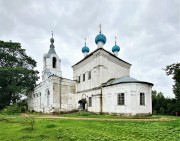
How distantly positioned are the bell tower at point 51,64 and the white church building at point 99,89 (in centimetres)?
385

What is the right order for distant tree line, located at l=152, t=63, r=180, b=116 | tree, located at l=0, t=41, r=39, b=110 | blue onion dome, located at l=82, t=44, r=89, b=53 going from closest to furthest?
distant tree line, located at l=152, t=63, r=180, b=116 → tree, located at l=0, t=41, r=39, b=110 → blue onion dome, located at l=82, t=44, r=89, b=53

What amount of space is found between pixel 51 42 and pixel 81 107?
57.2 ft

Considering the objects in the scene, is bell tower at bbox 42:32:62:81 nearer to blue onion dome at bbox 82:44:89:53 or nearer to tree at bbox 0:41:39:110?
tree at bbox 0:41:39:110

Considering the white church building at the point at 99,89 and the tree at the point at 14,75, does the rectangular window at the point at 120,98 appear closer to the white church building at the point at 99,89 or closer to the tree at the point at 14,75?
the white church building at the point at 99,89

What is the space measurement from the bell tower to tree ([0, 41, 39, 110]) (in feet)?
6.42

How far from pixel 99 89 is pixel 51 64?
16010 mm

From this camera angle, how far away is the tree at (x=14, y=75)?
2972cm

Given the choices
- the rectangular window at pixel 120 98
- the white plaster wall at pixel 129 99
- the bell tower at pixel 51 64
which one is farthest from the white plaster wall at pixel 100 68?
the bell tower at pixel 51 64

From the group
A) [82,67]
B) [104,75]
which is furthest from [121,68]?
[82,67]

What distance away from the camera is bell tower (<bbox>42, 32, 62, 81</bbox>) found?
115ft

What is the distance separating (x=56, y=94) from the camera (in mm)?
25562

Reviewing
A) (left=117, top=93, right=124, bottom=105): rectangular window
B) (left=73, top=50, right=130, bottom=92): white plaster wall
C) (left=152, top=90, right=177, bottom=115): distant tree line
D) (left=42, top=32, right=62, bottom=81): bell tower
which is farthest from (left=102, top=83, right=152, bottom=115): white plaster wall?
(left=42, top=32, right=62, bottom=81): bell tower

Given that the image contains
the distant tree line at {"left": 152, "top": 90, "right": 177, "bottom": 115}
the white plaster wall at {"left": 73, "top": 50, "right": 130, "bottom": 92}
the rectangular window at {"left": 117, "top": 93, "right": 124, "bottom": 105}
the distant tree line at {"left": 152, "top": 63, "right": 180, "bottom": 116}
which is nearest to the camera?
the rectangular window at {"left": 117, "top": 93, "right": 124, "bottom": 105}

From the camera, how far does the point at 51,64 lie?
3519 cm
